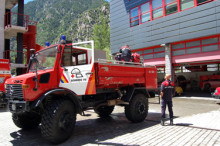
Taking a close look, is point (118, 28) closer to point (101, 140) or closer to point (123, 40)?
point (123, 40)

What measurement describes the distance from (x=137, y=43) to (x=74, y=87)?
13.3 metres

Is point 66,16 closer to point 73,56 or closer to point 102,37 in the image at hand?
point 102,37

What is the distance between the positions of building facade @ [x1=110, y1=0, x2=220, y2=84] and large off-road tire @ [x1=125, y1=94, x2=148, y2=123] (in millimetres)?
8592

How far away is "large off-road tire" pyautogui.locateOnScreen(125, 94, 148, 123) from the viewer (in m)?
6.62

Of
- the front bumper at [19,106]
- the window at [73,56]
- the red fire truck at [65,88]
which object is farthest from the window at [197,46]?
the front bumper at [19,106]

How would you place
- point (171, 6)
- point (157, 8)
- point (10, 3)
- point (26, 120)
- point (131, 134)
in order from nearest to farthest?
point (131, 134), point (26, 120), point (171, 6), point (157, 8), point (10, 3)

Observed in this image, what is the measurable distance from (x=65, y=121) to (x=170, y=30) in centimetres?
1280

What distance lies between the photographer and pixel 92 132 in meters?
5.75

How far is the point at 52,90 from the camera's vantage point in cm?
473

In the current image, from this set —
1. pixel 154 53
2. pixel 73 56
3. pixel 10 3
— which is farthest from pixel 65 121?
pixel 10 3

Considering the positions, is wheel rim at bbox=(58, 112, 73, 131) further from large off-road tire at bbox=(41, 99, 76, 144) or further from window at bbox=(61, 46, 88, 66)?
window at bbox=(61, 46, 88, 66)

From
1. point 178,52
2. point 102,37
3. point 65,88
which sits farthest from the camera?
point 102,37

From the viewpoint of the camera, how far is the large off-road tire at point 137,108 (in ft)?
21.7

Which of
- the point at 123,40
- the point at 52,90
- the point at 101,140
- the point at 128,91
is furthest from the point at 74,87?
the point at 123,40
